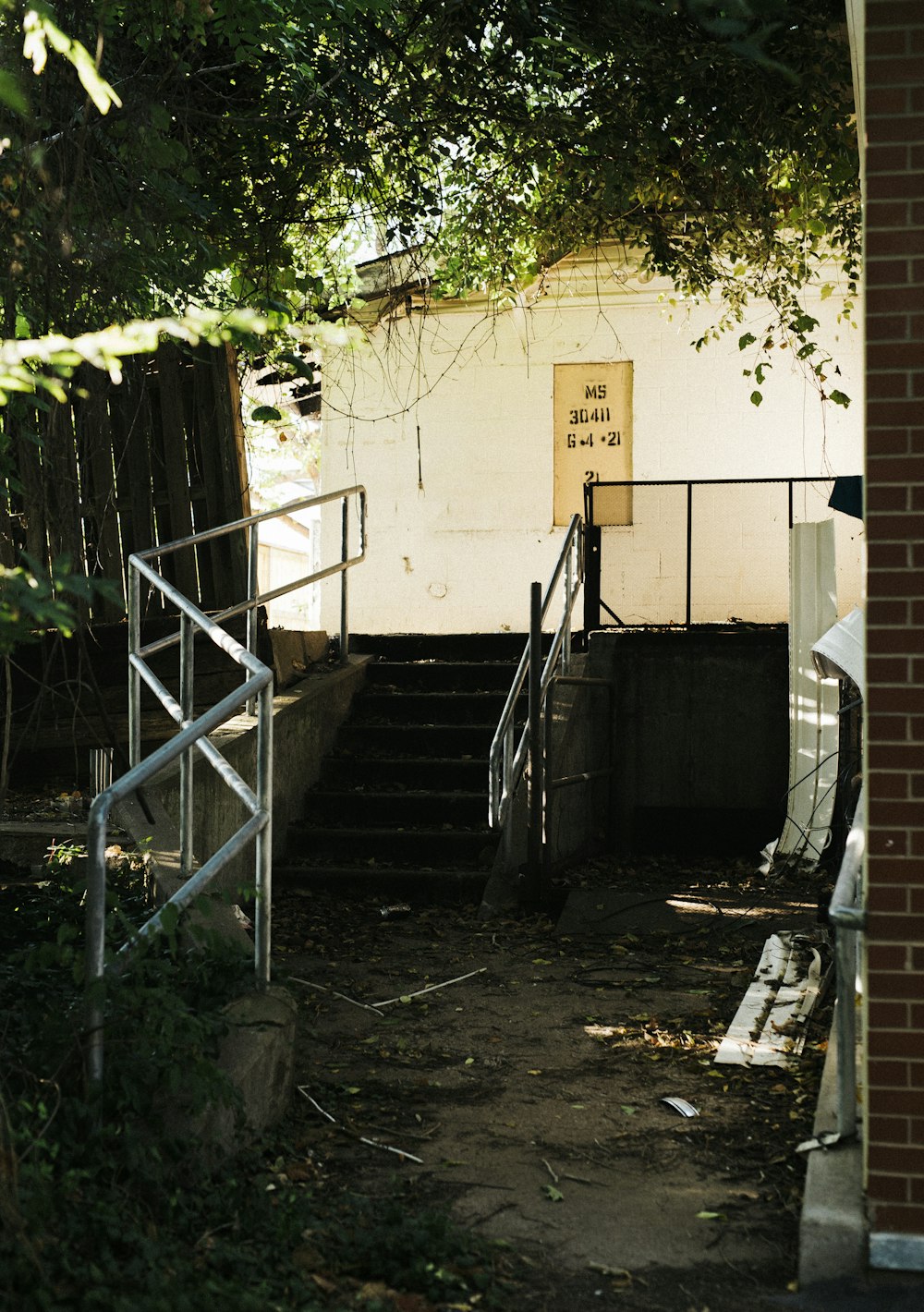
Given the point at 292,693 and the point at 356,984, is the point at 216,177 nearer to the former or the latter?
the point at 292,693

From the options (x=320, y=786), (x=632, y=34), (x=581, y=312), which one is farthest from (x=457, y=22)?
(x=581, y=312)

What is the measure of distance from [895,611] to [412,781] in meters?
5.53

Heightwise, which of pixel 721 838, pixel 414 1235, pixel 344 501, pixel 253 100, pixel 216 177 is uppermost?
pixel 253 100

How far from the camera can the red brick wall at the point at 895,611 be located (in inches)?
113

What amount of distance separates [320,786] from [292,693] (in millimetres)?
633

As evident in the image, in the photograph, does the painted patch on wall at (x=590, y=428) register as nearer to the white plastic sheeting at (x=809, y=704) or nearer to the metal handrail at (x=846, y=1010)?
the white plastic sheeting at (x=809, y=704)

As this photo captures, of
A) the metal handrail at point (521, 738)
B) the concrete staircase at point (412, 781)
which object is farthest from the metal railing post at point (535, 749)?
the concrete staircase at point (412, 781)

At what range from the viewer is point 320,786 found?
812 centimetres

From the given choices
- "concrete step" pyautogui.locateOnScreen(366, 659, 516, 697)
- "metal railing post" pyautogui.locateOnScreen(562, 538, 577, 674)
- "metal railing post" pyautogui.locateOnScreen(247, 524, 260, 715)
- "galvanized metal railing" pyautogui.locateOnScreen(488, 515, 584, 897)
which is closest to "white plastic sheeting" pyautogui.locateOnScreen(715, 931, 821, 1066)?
"galvanized metal railing" pyautogui.locateOnScreen(488, 515, 584, 897)

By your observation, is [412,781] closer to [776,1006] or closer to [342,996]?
[342,996]

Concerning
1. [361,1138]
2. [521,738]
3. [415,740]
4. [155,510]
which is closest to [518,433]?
[415,740]

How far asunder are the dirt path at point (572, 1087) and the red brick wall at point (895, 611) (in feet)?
1.79

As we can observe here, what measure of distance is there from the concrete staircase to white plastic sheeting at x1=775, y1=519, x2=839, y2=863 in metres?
2.04

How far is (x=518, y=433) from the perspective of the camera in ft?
38.4
